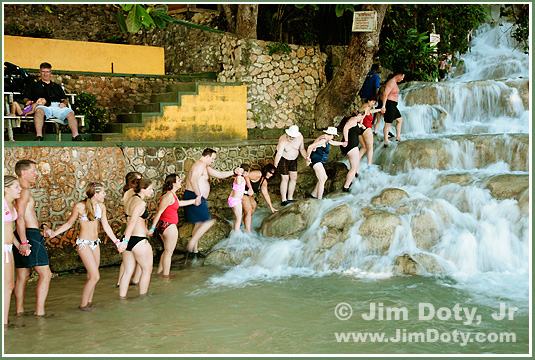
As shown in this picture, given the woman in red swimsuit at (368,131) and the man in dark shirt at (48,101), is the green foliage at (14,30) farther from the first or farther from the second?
the woman in red swimsuit at (368,131)

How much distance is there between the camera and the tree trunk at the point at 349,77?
44.8 feet

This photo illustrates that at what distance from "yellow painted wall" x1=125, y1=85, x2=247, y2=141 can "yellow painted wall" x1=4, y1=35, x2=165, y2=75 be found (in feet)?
11.9

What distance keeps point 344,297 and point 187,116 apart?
6096mm

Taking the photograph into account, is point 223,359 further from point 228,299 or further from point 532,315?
point 532,315

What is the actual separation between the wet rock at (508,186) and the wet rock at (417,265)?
6.92ft

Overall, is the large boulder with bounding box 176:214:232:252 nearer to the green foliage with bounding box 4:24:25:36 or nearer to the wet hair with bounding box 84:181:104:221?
the wet hair with bounding box 84:181:104:221

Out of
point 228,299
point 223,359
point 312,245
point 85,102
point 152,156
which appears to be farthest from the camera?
point 85,102

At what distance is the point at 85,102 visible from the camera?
42.5ft

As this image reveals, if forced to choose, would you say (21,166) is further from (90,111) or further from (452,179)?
(452,179)

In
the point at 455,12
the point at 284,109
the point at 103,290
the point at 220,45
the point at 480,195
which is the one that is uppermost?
the point at 455,12

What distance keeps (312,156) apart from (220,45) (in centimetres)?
424

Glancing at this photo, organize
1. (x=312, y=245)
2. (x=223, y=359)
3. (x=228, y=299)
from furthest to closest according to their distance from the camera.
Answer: (x=312, y=245) < (x=228, y=299) < (x=223, y=359)


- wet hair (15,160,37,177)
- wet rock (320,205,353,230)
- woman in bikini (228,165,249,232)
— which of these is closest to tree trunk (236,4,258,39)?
woman in bikini (228,165,249,232)

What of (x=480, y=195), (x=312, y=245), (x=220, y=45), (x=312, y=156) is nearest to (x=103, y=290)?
(x=312, y=245)
